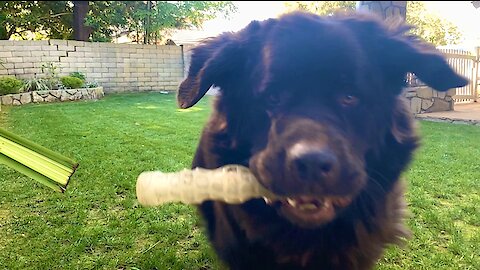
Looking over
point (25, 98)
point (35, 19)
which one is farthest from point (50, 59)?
point (25, 98)

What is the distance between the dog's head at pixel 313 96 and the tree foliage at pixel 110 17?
25.0ft

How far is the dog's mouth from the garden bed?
350 inches

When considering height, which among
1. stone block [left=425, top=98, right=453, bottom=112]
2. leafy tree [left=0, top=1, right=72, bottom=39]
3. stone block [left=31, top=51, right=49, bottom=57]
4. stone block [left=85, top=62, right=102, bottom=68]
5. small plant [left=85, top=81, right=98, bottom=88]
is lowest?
stone block [left=425, top=98, right=453, bottom=112]

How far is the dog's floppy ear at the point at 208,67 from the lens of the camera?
162 centimetres

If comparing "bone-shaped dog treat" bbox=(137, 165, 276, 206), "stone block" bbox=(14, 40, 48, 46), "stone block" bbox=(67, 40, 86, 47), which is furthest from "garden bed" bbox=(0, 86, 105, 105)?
"bone-shaped dog treat" bbox=(137, 165, 276, 206)

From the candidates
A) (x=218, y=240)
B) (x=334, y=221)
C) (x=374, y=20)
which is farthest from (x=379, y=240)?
(x=374, y=20)

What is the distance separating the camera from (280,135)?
1.34 metres

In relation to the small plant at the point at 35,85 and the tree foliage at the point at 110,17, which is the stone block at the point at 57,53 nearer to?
the tree foliage at the point at 110,17

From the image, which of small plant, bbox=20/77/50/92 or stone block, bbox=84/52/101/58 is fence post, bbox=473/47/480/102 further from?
stone block, bbox=84/52/101/58

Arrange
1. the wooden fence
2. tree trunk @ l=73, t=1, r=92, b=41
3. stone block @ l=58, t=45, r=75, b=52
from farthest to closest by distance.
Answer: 1. tree trunk @ l=73, t=1, r=92, b=41
2. stone block @ l=58, t=45, r=75, b=52
3. the wooden fence

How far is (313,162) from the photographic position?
1.15 meters

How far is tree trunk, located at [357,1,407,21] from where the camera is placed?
1583mm

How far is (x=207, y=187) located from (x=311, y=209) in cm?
34

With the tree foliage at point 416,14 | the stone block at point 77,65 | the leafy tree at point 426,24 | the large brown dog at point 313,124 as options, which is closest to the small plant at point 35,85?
the stone block at point 77,65
